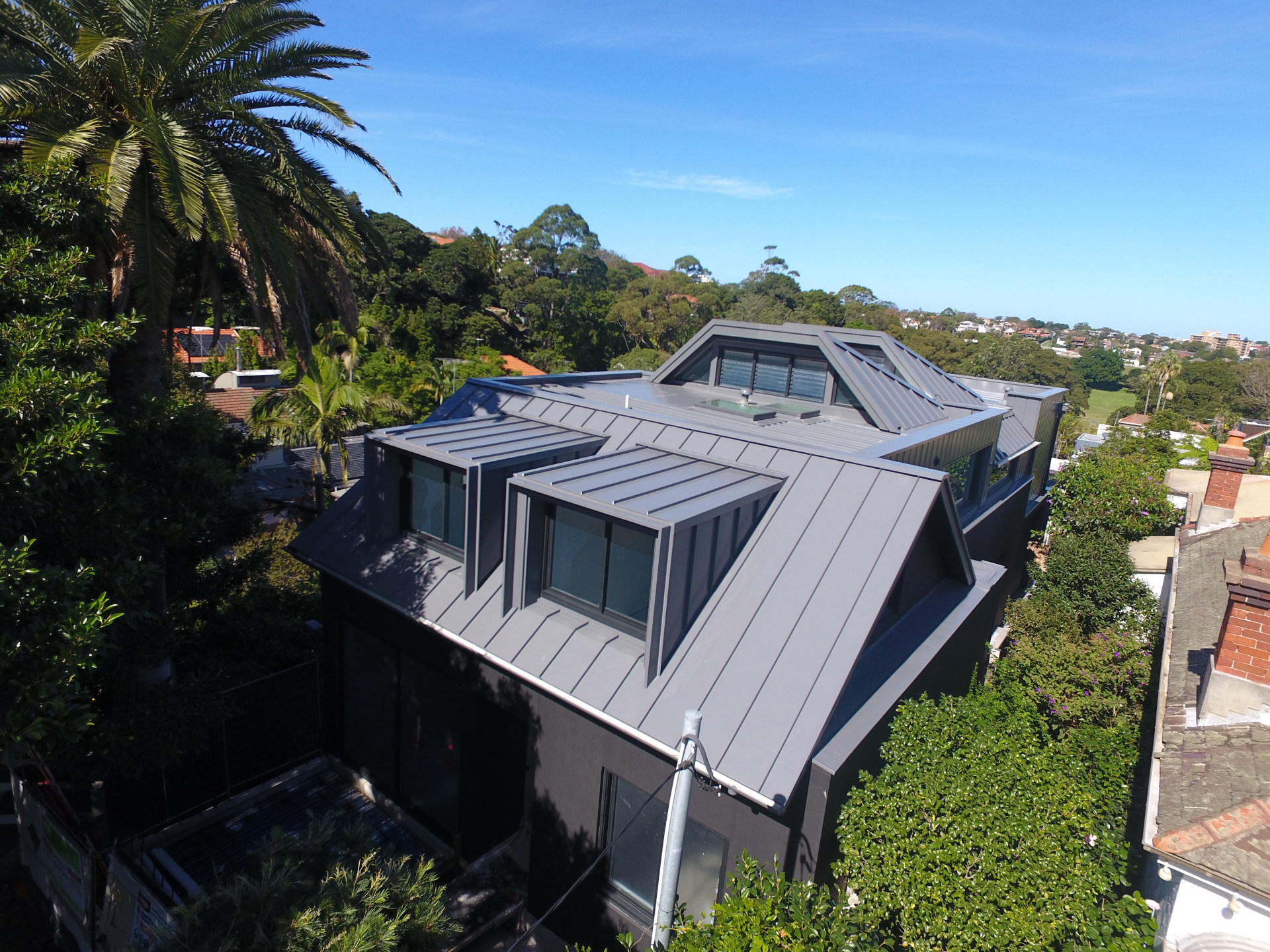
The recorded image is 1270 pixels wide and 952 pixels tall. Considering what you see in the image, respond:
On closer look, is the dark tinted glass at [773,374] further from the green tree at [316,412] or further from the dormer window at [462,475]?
the green tree at [316,412]

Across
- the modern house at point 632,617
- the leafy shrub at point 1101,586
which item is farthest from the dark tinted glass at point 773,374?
the leafy shrub at point 1101,586

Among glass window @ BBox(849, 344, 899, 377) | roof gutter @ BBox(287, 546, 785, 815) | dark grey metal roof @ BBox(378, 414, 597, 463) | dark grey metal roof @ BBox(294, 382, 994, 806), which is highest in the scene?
glass window @ BBox(849, 344, 899, 377)

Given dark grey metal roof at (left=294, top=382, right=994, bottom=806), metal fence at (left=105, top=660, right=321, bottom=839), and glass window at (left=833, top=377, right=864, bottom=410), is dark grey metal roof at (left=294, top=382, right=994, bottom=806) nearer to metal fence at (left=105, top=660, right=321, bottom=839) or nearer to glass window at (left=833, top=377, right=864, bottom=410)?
metal fence at (left=105, top=660, right=321, bottom=839)

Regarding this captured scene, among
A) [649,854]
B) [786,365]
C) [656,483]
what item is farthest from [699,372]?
[649,854]

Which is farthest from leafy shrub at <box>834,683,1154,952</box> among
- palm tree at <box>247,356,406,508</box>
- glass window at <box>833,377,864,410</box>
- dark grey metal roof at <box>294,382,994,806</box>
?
palm tree at <box>247,356,406,508</box>

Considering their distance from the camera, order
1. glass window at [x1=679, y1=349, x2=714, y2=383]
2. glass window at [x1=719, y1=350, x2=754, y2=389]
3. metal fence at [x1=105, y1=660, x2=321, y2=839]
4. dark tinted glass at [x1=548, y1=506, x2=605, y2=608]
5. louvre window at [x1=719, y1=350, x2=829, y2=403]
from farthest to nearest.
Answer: glass window at [x1=679, y1=349, x2=714, y2=383] → glass window at [x1=719, y1=350, x2=754, y2=389] → louvre window at [x1=719, y1=350, x2=829, y2=403] → metal fence at [x1=105, y1=660, x2=321, y2=839] → dark tinted glass at [x1=548, y1=506, x2=605, y2=608]

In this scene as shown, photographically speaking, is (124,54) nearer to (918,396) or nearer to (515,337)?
(918,396)

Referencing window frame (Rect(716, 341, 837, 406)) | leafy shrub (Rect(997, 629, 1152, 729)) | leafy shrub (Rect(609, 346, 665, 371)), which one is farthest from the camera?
leafy shrub (Rect(609, 346, 665, 371))

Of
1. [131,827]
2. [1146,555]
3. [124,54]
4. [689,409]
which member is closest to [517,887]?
[131,827]

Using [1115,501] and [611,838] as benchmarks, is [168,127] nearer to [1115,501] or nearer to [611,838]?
[611,838]
